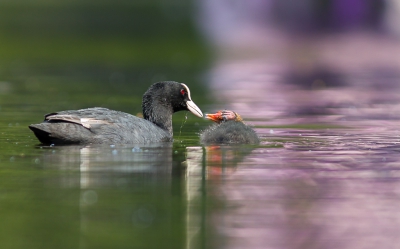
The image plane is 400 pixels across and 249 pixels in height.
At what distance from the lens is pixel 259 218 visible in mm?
9281

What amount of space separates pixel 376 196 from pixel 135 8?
60.6m

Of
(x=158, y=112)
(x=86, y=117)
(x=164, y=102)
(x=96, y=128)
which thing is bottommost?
(x=96, y=128)

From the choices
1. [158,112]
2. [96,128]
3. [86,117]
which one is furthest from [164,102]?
[86,117]

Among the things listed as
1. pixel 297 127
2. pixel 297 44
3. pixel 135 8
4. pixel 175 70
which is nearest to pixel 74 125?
pixel 297 127

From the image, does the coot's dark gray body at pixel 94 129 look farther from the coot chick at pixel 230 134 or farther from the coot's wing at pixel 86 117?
the coot chick at pixel 230 134

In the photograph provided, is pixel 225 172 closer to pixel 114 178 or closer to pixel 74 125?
pixel 114 178

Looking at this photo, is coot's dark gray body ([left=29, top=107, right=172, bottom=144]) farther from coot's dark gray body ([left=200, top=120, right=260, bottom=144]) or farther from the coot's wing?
coot's dark gray body ([left=200, top=120, right=260, bottom=144])

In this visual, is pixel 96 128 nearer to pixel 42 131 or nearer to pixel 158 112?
pixel 42 131

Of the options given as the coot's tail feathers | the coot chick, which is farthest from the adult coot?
the coot chick

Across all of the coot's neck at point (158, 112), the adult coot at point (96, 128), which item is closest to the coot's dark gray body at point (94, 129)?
the adult coot at point (96, 128)

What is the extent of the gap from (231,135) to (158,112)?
1.61 m

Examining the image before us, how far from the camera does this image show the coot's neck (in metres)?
15.7

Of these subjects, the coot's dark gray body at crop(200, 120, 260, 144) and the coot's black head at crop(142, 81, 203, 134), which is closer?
the coot's dark gray body at crop(200, 120, 260, 144)

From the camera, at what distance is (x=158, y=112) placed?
617 inches
